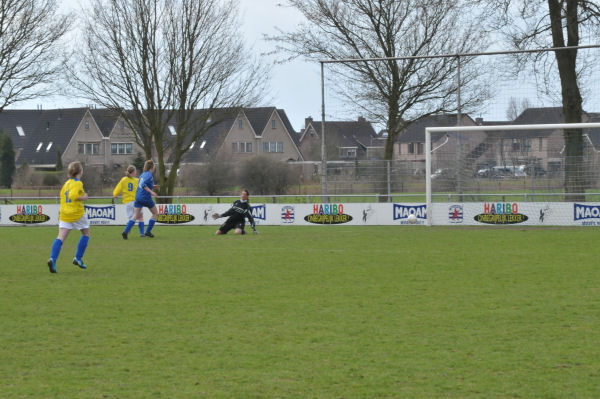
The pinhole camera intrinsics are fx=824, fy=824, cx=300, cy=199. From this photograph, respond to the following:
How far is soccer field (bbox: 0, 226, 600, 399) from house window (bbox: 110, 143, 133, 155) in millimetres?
61816

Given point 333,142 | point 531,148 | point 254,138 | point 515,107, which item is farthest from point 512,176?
point 254,138

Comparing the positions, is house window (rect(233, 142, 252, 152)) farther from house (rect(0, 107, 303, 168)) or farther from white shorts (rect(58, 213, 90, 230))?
white shorts (rect(58, 213, 90, 230))

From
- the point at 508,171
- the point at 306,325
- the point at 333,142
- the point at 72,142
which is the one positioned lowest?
the point at 306,325

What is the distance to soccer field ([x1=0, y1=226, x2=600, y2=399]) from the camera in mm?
6086

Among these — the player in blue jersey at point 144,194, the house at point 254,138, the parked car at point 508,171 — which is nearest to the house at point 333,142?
the house at point 254,138

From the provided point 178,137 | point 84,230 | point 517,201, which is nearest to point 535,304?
point 84,230

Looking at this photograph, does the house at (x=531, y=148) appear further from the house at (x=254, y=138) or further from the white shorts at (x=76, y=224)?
the house at (x=254, y=138)

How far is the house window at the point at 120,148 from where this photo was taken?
7688 centimetres

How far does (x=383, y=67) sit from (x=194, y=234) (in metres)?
11.9

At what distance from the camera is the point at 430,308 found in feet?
30.4

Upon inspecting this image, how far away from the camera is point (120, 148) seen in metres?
77.3

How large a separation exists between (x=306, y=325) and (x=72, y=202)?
20.6 feet

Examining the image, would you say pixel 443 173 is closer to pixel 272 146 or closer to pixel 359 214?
pixel 359 214

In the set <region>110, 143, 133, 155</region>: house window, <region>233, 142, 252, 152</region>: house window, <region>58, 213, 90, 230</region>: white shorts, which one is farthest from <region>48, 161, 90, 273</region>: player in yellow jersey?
<region>110, 143, 133, 155</region>: house window
